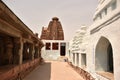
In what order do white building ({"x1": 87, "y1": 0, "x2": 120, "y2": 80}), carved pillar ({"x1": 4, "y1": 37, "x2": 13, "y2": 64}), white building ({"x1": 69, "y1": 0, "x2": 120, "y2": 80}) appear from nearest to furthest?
white building ({"x1": 87, "y1": 0, "x2": 120, "y2": 80}) → white building ({"x1": 69, "y1": 0, "x2": 120, "y2": 80}) → carved pillar ({"x1": 4, "y1": 37, "x2": 13, "y2": 64})

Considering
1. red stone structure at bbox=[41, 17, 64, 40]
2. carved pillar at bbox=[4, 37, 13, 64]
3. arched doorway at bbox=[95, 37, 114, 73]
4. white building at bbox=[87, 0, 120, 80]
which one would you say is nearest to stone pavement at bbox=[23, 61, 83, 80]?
carved pillar at bbox=[4, 37, 13, 64]

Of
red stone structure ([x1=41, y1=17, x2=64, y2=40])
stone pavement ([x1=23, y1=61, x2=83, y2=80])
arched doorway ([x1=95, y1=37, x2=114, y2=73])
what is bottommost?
stone pavement ([x1=23, y1=61, x2=83, y2=80])

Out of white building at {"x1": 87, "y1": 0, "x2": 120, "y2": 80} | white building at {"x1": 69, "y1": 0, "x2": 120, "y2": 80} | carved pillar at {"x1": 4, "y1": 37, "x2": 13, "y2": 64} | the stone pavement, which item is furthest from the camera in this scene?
the stone pavement

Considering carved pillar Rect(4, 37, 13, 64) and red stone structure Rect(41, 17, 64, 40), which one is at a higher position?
red stone structure Rect(41, 17, 64, 40)

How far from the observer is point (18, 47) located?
8008 mm

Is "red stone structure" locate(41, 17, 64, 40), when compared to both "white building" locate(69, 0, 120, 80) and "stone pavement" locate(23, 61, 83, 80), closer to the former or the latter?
"stone pavement" locate(23, 61, 83, 80)

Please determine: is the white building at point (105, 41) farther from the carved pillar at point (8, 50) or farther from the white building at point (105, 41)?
the carved pillar at point (8, 50)

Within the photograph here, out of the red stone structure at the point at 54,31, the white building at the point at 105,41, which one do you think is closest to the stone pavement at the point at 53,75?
the white building at the point at 105,41

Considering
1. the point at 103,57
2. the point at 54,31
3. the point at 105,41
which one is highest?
the point at 54,31

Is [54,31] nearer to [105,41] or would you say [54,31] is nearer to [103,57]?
[103,57]

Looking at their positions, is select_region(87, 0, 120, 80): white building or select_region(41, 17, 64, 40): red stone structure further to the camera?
select_region(41, 17, 64, 40): red stone structure

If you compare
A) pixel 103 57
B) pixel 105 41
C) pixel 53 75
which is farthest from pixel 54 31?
pixel 105 41

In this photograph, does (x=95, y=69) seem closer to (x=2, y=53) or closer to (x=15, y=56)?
(x=15, y=56)

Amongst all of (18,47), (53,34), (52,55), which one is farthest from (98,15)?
(53,34)
